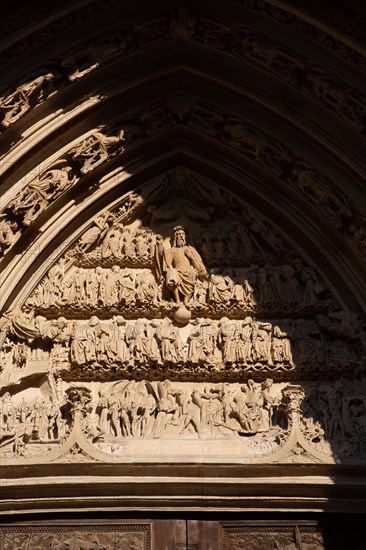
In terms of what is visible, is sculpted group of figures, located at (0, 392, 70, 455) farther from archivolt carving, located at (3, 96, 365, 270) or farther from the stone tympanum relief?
archivolt carving, located at (3, 96, 365, 270)

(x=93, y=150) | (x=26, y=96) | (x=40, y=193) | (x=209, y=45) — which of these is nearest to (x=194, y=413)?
(x=40, y=193)

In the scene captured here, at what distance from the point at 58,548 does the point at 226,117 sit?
164 inches

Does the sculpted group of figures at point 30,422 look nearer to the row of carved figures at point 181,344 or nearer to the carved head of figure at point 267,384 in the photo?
the row of carved figures at point 181,344

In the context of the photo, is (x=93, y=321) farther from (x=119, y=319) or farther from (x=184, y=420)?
(x=184, y=420)

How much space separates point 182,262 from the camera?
8625 millimetres

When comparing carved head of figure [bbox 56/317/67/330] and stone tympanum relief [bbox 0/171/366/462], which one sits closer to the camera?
stone tympanum relief [bbox 0/171/366/462]

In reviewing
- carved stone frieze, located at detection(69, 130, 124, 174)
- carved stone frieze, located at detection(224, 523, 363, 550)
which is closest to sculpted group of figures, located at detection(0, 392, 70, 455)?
carved stone frieze, located at detection(224, 523, 363, 550)

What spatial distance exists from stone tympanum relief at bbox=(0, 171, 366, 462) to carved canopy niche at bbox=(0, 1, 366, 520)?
18mm

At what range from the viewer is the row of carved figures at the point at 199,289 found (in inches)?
332

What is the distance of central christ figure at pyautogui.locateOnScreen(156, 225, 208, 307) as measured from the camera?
851cm

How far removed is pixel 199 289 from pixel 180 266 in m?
0.28

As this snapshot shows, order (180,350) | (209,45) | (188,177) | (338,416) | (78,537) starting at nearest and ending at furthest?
1. (78,537)
2. (338,416)
3. (180,350)
4. (209,45)
5. (188,177)

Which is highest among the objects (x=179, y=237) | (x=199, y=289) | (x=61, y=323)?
(x=179, y=237)

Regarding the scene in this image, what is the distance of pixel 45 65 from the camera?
26.9ft
